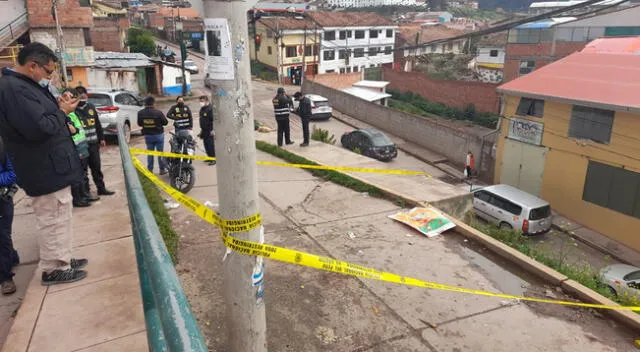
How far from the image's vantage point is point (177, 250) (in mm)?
5633

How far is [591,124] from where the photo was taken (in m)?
16.1

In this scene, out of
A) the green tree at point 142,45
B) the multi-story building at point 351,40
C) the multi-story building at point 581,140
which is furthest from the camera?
the multi-story building at point 351,40

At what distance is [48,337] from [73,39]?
82.7 ft

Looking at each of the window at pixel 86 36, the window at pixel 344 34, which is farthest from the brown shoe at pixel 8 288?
the window at pixel 344 34

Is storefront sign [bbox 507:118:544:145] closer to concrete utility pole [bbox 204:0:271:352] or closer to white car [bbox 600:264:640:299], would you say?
white car [bbox 600:264:640:299]

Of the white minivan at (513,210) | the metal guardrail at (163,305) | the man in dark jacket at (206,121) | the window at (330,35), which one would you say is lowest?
the white minivan at (513,210)

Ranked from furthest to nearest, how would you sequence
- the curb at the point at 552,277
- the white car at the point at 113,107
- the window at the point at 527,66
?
the window at the point at 527,66 → the white car at the point at 113,107 → the curb at the point at 552,277

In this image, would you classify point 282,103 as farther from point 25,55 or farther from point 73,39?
point 73,39

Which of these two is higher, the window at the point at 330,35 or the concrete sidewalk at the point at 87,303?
the window at the point at 330,35

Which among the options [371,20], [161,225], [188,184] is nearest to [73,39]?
[188,184]

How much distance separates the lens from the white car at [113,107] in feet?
41.3

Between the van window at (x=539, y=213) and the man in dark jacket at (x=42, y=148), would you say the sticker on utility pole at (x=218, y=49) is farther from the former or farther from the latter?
the van window at (x=539, y=213)

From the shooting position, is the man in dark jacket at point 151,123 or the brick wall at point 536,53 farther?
the brick wall at point 536,53

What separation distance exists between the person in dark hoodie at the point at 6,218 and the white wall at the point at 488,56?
184 ft
